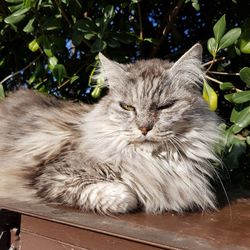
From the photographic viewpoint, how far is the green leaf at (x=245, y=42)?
179 centimetres

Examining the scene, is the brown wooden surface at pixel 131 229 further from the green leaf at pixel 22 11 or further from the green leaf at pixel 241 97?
the green leaf at pixel 22 11

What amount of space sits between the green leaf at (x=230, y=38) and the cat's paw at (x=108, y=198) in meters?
0.81

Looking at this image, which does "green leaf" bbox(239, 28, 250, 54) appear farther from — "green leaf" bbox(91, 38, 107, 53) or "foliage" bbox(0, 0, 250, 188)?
"green leaf" bbox(91, 38, 107, 53)

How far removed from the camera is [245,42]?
181 cm

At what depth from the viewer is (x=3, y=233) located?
4.62 ft

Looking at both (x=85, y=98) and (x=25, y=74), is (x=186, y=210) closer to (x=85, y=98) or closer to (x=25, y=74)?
(x=85, y=98)

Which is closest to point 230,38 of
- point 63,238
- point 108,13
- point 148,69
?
point 148,69

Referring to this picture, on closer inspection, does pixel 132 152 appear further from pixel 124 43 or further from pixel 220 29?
pixel 124 43

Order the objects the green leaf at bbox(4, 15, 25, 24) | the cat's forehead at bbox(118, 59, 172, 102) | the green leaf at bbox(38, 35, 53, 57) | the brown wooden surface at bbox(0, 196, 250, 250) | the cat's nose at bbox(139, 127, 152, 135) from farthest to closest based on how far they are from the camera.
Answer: the green leaf at bbox(38, 35, 53, 57) < the green leaf at bbox(4, 15, 25, 24) < the cat's forehead at bbox(118, 59, 172, 102) < the cat's nose at bbox(139, 127, 152, 135) < the brown wooden surface at bbox(0, 196, 250, 250)

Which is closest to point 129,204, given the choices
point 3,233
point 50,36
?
point 3,233

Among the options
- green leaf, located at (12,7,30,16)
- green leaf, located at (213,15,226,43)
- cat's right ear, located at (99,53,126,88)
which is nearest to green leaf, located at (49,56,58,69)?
green leaf, located at (12,7,30,16)

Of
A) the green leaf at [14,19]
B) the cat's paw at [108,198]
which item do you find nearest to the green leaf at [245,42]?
the cat's paw at [108,198]

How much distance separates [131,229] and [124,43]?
1.32m

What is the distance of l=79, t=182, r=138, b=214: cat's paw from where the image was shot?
1.40 metres
